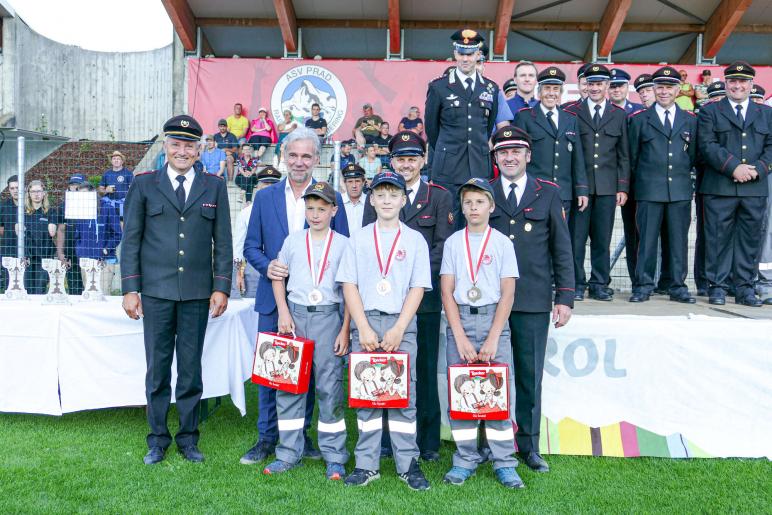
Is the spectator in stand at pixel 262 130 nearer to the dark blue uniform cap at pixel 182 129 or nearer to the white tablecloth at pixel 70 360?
the white tablecloth at pixel 70 360

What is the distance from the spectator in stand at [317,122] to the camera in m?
13.6

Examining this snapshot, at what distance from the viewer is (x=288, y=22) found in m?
15.2

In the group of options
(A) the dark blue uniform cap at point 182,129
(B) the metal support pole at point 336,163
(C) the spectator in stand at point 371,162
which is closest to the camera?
(A) the dark blue uniform cap at point 182,129

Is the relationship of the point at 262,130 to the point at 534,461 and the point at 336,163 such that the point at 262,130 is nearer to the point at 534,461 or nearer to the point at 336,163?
the point at 336,163

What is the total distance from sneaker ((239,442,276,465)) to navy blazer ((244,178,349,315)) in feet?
2.92

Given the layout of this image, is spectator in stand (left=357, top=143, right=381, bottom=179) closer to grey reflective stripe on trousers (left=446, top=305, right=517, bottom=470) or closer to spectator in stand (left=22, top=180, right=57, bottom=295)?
spectator in stand (left=22, top=180, right=57, bottom=295)

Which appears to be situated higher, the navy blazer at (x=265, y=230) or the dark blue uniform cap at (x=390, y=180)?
the dark blue uniform cap at (x=390, y=180)

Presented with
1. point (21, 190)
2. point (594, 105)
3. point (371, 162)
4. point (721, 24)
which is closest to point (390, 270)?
point (594, 105)

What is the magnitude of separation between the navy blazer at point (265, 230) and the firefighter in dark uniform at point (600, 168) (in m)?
2.69

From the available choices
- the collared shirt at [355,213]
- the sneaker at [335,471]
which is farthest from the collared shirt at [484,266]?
the collared shirt at [355,213]

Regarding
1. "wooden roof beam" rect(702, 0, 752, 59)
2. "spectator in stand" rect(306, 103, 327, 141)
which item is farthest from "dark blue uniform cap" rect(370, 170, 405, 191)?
"wooden roof beam" rect(702, 0, 752, 59)

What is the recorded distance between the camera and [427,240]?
14.2 ft

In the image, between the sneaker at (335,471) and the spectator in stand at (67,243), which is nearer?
the sneaker at (335,471)

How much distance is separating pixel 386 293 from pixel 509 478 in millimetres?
1319
